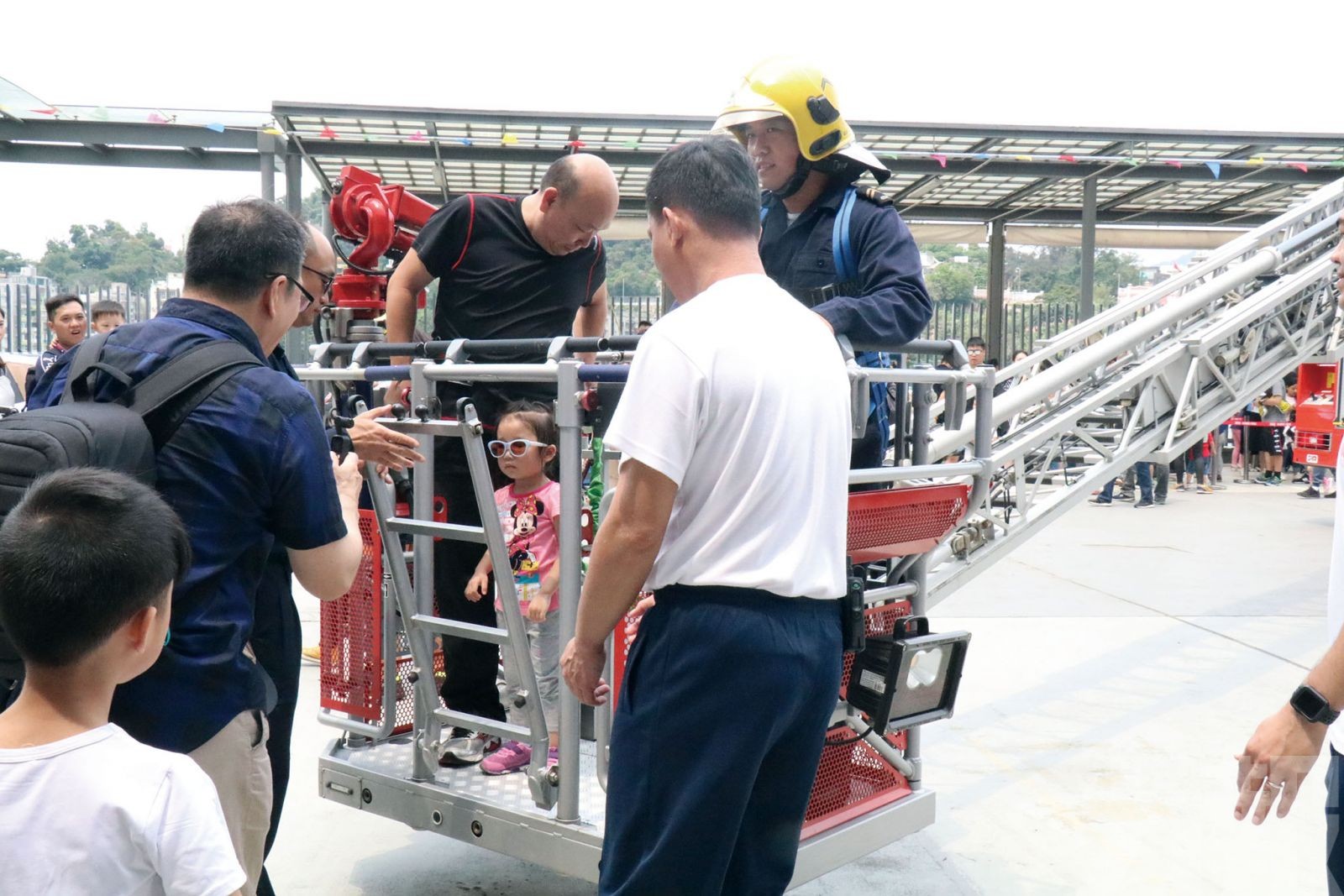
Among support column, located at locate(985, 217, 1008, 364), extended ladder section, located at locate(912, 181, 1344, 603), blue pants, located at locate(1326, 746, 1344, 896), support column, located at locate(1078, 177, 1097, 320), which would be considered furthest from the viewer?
support column, located at locate(985, 217, 1008, 364)

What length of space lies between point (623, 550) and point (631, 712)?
12.5 inches

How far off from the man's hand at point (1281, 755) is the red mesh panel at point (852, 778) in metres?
1.21

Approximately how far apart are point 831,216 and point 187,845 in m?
2.50

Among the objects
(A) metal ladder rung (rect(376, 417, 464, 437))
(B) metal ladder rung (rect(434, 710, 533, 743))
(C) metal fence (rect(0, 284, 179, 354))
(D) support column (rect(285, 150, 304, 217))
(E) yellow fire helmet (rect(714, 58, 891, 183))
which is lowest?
(B) metal ladder rung (rect(434, 710, 533, 743))

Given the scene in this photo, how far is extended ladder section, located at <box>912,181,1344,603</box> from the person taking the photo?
5.95 metres

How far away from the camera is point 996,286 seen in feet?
69.4

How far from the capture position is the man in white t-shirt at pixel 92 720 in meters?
1.49

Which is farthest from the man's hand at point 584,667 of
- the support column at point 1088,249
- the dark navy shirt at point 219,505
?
the support column at point 1088,249

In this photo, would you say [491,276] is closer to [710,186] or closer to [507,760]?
[507,760]

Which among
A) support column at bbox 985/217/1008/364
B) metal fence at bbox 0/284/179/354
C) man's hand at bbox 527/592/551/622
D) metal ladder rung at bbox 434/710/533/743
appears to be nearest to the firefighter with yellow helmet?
man's hand at bbox 527/592/551/622

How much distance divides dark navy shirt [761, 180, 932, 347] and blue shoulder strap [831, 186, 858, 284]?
0.05ft

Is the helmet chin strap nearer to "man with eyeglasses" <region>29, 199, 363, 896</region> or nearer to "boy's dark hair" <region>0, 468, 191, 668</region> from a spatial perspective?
"man with eyeglasses" <region>29, 199, 363, 896</region>

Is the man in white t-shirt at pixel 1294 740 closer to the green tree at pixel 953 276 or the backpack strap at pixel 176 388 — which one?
the backpack strap at pixel 176 388

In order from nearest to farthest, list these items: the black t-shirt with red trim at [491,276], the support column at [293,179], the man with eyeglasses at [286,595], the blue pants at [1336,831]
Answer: the blue pants at [1336,831] → the man with eyeglasses at [286,595] → the black t-shirt with red trim at [491,276] → the support column at [293,179]
